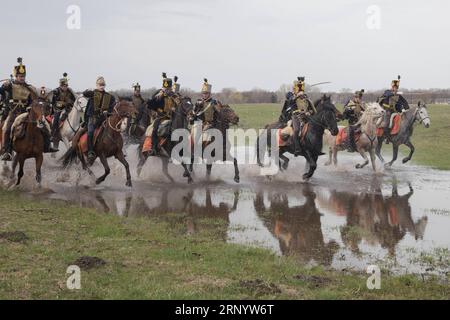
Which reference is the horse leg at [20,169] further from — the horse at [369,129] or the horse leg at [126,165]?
the horse at [369,129]

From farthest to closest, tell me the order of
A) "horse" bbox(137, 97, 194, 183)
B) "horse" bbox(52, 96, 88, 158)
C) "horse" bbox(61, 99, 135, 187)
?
1. "horse" bbox(52, 96, 88, 158)
2. "horse" bbox(137, 97, 194, 183)
3. "horse" bbox(61, 99, 135, 187)

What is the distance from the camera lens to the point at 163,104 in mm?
17062

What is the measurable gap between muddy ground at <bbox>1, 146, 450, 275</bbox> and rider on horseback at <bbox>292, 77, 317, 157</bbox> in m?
1.49

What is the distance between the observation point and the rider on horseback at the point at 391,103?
21812 mm

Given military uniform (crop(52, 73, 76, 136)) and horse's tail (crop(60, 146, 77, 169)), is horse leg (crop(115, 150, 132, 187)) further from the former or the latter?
military uniform (crop(52, 73, 76, 136))

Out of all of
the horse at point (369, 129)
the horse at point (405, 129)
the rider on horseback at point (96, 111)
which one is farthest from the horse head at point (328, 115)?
the rider on horseback at point (96, 111)

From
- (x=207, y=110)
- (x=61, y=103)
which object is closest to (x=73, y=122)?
(x=61, y=103)

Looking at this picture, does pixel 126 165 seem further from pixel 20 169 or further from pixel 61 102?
pixel 61 102

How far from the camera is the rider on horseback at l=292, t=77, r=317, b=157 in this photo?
57.3ft

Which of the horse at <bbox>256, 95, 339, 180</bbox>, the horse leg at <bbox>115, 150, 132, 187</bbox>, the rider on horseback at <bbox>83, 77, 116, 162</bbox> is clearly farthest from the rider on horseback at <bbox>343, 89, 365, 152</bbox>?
the rider on horseback at <bbox>83, 77, 116, 162</bbox>

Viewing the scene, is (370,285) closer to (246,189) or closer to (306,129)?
(246,189)

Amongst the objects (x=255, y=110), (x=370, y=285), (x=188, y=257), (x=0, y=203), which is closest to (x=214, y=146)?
(x=0, y=203)

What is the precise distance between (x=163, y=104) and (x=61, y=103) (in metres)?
5.34
